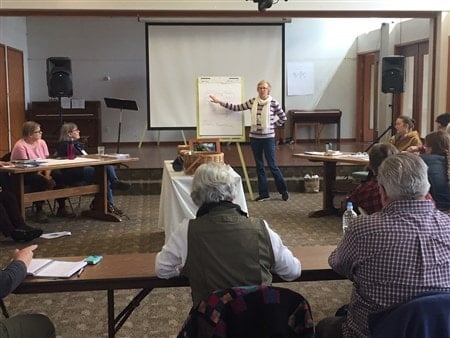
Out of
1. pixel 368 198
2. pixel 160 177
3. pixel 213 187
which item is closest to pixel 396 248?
pixel 213 187

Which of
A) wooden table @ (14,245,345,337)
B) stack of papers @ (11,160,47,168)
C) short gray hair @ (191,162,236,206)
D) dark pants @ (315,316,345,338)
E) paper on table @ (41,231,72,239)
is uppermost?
short gray hair @ (191,162,236,206)

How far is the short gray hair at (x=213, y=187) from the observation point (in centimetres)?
220

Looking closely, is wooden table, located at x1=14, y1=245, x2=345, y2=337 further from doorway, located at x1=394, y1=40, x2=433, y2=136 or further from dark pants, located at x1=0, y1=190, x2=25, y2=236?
doorway, located at x1=394, y1=40, x2=433, y2=136

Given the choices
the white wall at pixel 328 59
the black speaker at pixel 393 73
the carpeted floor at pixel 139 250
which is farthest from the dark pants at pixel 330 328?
the white wall at pixel 328 59

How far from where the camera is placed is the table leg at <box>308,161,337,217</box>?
20.7 ft

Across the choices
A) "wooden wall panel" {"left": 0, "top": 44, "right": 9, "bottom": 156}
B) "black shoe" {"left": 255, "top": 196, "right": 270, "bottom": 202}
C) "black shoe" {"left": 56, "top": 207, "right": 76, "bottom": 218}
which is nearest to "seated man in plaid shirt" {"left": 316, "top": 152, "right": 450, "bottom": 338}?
"black shoe" {"left": 56, "top": 207, "right": 76, "bottom": 218}

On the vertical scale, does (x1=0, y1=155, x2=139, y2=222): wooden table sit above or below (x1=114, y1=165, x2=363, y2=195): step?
above

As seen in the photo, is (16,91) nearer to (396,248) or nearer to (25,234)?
(25,234)

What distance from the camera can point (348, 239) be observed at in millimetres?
1973

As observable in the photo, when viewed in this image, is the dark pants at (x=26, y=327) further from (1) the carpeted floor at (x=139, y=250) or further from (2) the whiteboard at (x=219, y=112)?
(2) the whiteboard at (x=219, y=112)

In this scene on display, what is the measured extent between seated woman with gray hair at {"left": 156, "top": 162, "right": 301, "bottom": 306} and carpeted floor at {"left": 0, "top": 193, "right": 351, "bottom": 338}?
122cm

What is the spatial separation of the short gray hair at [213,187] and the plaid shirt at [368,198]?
2.00 m

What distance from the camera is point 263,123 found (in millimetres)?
7082

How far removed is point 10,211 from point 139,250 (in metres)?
1.32
